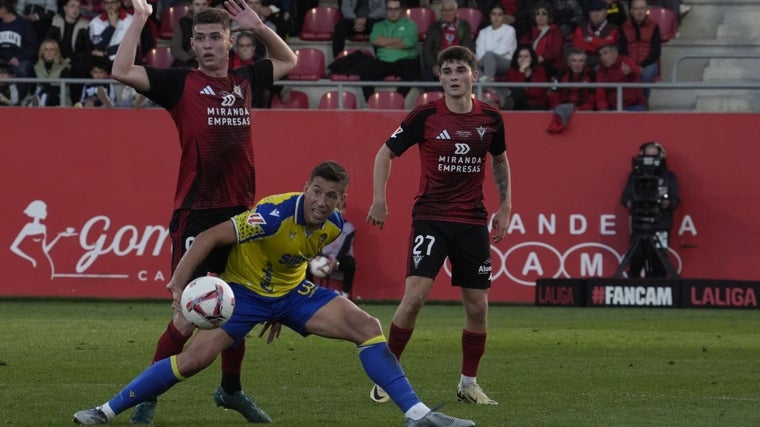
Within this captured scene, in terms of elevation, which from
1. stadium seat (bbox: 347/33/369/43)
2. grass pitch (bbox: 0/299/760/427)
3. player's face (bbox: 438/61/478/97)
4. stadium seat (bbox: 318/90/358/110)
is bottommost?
grass pitch (bbox: 0/299/760/427)

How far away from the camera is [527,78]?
21.5m

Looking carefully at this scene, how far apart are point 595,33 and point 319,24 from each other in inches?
167

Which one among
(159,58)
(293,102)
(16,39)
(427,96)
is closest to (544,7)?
(427,96)

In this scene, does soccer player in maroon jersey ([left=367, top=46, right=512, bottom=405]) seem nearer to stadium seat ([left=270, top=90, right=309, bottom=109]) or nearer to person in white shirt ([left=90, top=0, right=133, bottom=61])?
stadium seat ([left=270, top=90, right=309, bottom=109])

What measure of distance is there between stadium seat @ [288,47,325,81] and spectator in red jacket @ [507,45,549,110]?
2.78 meters

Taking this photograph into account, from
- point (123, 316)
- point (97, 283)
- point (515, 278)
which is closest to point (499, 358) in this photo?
point (123, 316)

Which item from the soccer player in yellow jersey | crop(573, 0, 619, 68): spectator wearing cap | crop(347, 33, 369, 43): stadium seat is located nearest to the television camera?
crop(573, 0, 619, 68): spectator wearing cap

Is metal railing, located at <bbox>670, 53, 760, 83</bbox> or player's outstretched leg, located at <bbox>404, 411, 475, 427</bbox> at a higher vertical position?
metal railing, located at <bbox>670, 53, 760, 83</bbox>

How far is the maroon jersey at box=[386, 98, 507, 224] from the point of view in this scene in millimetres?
10336

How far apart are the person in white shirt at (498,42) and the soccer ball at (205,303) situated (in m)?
14.3

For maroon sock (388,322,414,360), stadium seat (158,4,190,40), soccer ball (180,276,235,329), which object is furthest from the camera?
stadium seat (158,4,190,40)

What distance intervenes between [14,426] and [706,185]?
544 inches

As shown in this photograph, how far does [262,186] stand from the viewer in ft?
67.6

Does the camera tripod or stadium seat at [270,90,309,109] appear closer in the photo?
the camera tripod
